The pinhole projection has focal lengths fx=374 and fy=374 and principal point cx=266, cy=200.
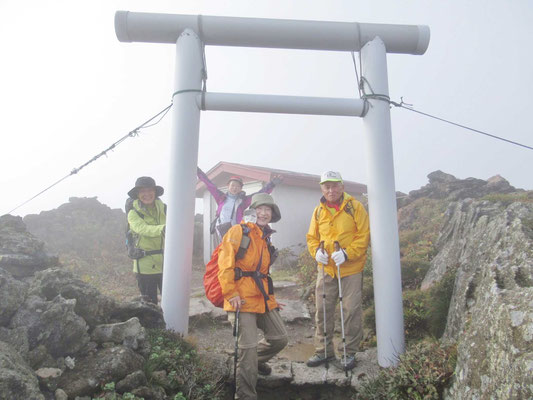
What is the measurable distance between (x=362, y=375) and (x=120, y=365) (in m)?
3.05

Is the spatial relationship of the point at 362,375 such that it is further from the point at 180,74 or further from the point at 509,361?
the point at 180,74

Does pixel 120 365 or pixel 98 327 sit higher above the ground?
pixel 98 327

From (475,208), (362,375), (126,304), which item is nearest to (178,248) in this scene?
(126,304)

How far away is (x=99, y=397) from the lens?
339 centimetres

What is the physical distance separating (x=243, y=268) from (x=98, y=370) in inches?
74.1

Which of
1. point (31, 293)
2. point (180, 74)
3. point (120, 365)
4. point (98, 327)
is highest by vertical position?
point (180, 74)

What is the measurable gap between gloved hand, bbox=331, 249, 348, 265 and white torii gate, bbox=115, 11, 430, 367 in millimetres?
503

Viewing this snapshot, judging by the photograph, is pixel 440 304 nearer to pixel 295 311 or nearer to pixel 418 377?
pixel 418 377

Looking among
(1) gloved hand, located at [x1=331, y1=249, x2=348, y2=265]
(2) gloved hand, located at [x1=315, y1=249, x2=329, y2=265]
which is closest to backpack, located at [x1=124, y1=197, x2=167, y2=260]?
(2) gloved hand, located at [x1=315, y1=249, x2=329, y2=265]

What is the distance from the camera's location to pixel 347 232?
546cm

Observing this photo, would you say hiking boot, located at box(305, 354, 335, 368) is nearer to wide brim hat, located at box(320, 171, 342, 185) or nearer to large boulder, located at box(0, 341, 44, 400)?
wide brim hat, located at box(320, 171, 342, 185)

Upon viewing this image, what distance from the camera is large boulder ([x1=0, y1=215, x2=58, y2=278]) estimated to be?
4.86m

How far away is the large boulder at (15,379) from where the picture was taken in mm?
Answer: 2781

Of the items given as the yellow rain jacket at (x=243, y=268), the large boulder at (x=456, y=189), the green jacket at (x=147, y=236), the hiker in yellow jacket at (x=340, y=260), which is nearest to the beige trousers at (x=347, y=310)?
the hiker in yellow jacket at (x=340, y=260)
